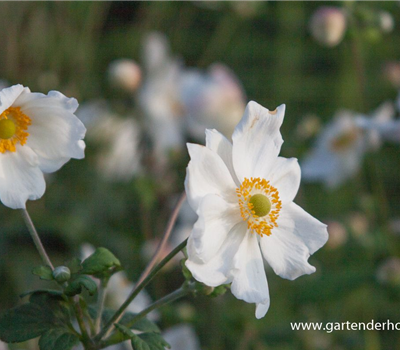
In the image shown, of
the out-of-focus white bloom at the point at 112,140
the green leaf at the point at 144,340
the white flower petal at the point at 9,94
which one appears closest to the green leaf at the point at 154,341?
the green leaf at the point at 144,340

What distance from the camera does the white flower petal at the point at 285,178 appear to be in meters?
0.62

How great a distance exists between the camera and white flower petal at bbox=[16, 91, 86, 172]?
0.57 metres

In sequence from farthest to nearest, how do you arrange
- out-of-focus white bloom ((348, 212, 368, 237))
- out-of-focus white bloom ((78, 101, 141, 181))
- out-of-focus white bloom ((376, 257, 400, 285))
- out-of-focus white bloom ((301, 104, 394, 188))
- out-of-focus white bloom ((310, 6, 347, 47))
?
out-of-focus white bloom ((78, 101, 141, 181)) → out-of-focus white bloom ((301, 104, 394, 188)) → out-of-focus white bloom ((348, 212, 368, 237)) → out-of-focus white bloom ((310, 6, 347, 47)) → out-of-focus white bloom ((376, 257, 400, 285))

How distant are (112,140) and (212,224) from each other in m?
1.19

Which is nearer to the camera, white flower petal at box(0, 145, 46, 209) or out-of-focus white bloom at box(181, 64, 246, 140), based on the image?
white flower petal at box(0, 145, 46, 209)

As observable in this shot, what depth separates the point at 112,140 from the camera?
172 cm

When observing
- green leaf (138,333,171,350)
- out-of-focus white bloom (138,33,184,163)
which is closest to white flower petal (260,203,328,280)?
green leaf (138,333,171,350)

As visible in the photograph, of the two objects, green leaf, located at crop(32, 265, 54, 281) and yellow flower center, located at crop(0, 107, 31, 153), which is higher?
yellow flower center, located at crop(0, 107, 31, 153)

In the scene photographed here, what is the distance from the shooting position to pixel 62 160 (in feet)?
1.94

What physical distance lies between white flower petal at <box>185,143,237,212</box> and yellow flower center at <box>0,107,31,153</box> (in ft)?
0.59

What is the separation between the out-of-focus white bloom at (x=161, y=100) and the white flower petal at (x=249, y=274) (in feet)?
2.70

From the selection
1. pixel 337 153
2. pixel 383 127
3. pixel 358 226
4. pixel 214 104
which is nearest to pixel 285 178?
pixel 383 127

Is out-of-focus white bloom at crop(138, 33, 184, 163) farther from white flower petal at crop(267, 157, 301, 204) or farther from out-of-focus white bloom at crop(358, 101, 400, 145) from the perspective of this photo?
white flower petal at crop(267, 157, 301, 204)

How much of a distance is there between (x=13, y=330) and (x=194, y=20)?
2.27m
